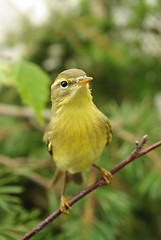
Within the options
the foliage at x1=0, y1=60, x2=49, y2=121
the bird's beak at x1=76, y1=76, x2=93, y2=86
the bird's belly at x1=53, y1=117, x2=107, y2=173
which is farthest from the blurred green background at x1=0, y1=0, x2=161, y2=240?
the bird's beak at x1=76, y1=76, x2=93, y2=86

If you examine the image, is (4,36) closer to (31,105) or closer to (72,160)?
(31,105)

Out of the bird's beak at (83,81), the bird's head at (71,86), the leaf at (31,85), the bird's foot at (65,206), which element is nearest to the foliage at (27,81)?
the leaf at (31,85)

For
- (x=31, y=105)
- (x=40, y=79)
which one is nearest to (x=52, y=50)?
(x=40, y=79)

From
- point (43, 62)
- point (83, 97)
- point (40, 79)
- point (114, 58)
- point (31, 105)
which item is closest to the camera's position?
point (83, 97)

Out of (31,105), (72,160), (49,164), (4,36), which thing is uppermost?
(4,36)

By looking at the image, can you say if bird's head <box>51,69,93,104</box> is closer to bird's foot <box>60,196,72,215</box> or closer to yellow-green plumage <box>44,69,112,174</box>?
yellow-green plumage <box>44,69,112,174</box>

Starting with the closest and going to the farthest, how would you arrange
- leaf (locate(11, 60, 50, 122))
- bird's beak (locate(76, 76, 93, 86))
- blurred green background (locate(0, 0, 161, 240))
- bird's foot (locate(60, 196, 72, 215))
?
bird's beak (locate(76, 76, 93, 86))
bird's foot (locate(60, 196, 72, 215))
leaf (locate(11, 60, 50, 122))
blurred green background (locate(0, 0, 161, 240))

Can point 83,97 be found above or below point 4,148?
above

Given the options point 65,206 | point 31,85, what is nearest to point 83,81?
point 31,85

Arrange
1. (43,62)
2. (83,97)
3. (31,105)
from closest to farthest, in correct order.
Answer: (83,97)
(31,105)
(43,62)
